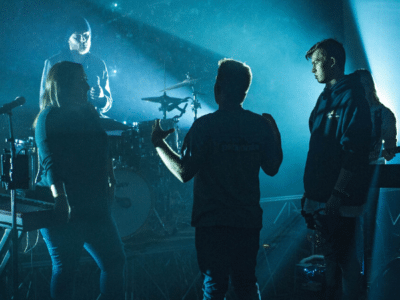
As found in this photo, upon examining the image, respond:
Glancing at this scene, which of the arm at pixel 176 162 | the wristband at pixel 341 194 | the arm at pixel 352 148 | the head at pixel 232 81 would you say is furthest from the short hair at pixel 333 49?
the arm at pixel 176 162

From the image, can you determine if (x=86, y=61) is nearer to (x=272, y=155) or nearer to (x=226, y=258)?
(x=272, y=155)

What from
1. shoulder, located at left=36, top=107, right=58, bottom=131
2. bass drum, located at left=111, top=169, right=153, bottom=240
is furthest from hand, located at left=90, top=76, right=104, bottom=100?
shoulder, located at left=36, top=107, right=58, bottom=131

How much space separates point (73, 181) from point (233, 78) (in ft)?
3.67

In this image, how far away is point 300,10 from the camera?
23.8ft

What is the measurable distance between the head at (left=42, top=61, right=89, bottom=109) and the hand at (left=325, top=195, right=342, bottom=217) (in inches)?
64.7

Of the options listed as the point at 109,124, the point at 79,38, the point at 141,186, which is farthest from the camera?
the point at 79,38

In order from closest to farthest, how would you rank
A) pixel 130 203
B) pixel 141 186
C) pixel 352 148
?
pixel 352 148, pixel 130 203, pixel 141 186

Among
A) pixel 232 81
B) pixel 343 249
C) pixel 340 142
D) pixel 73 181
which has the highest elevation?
pixel 232 81

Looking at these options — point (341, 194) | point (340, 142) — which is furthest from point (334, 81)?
point (341, 194)

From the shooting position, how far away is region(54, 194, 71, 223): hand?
5.87 feet

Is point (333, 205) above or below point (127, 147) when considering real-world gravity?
below

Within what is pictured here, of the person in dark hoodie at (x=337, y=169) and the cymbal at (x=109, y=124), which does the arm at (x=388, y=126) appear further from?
the cymbal at (x=109, y=124)

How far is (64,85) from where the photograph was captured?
1.97m

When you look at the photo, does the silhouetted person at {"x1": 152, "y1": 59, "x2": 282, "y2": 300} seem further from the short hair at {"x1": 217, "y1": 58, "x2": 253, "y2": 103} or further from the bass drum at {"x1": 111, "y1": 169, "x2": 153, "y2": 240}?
the bass drum at {"x1": 111, "y1": 169, "x2": 153, "y2": 240}
